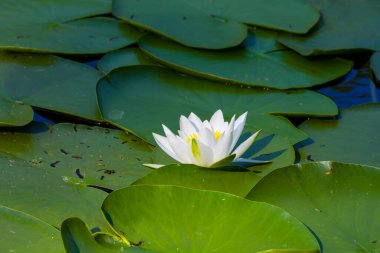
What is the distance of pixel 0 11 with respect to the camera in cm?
302

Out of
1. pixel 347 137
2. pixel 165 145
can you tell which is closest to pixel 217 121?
pixel 165 145

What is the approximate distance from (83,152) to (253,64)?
36.3 inches

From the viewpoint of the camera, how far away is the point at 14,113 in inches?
95.1

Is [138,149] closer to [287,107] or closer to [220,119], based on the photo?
[220,119]

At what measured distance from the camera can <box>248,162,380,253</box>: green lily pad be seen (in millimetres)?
1779

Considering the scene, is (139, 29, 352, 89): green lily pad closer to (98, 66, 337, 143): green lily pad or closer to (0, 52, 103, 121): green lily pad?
(98, 66, 337, 143): green lily pad

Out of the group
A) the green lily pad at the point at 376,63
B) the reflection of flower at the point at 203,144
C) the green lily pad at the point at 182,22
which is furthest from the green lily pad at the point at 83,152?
the green lily pad at the point at 376,63

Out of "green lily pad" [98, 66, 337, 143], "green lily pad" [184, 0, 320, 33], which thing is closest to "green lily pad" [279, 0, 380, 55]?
"green lily pad" [184, 0, 320, 33]

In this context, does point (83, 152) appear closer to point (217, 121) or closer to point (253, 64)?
point (217, 121)

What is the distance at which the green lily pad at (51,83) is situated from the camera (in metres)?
2.53

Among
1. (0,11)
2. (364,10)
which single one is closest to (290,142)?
(364,10)

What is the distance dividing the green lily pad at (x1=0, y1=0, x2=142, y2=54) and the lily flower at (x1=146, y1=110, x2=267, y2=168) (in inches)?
37.0

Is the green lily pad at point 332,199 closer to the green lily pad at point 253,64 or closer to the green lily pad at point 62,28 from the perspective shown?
the green lily pad at point 253,64

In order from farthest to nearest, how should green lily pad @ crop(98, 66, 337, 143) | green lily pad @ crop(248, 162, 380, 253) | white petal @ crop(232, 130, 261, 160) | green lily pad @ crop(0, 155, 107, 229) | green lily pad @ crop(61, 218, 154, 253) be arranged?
green lily pad @ crop(98, 66, 337, 143)
white petal @ crop(232, 130, 261, 160)
green lily pad @ crop(0, 155, 107, 229)
green lily pad @ crop(248, 162, 380, 253)
green lily pad @ crop(61, 218, 154, 253)
